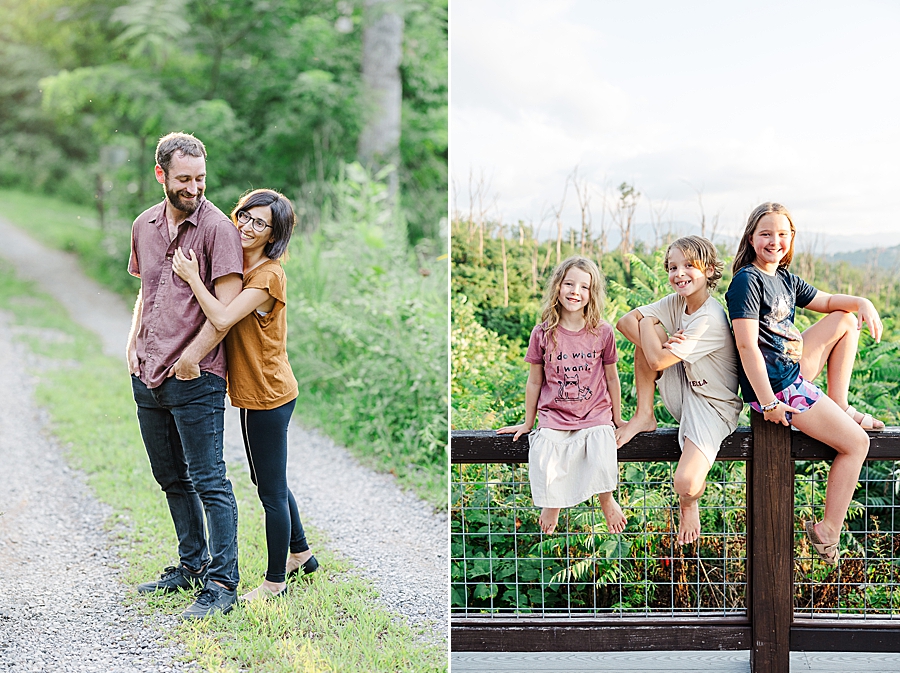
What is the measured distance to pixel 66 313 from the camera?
26.3 ft

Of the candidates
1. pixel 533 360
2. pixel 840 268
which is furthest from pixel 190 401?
pixel 840 268

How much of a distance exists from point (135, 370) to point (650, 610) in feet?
5.84

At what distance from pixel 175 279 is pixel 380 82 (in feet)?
20.2

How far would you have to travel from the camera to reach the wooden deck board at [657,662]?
2391 millimetres

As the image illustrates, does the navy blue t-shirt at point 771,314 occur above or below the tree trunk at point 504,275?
below

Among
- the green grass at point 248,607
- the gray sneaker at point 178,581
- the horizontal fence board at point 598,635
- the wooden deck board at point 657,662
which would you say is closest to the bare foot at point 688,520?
the horizontal fence board at point 598,635

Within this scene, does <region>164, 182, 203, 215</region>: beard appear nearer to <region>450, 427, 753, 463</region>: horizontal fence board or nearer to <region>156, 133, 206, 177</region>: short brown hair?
<region>156, 133, 206, 177</region>: short brown hair

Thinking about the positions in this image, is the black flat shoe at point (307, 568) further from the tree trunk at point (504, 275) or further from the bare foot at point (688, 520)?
the tree trunk at point (504, 275)

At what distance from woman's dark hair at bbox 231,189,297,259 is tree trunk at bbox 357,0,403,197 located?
18.2 ft

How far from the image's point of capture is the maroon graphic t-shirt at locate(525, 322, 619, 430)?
220 centimetres

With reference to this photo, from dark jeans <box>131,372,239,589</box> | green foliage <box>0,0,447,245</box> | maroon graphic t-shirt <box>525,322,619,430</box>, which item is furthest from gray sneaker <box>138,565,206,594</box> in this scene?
green foliage <box>0,0,447,245</box>

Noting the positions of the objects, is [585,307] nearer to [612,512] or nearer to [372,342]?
[612,512]

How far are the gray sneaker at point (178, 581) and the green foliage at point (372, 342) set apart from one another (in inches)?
59.7

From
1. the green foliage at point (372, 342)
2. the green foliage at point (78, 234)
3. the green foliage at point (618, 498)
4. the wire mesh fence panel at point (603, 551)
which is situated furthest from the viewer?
the green foliage at point (78, 234)
